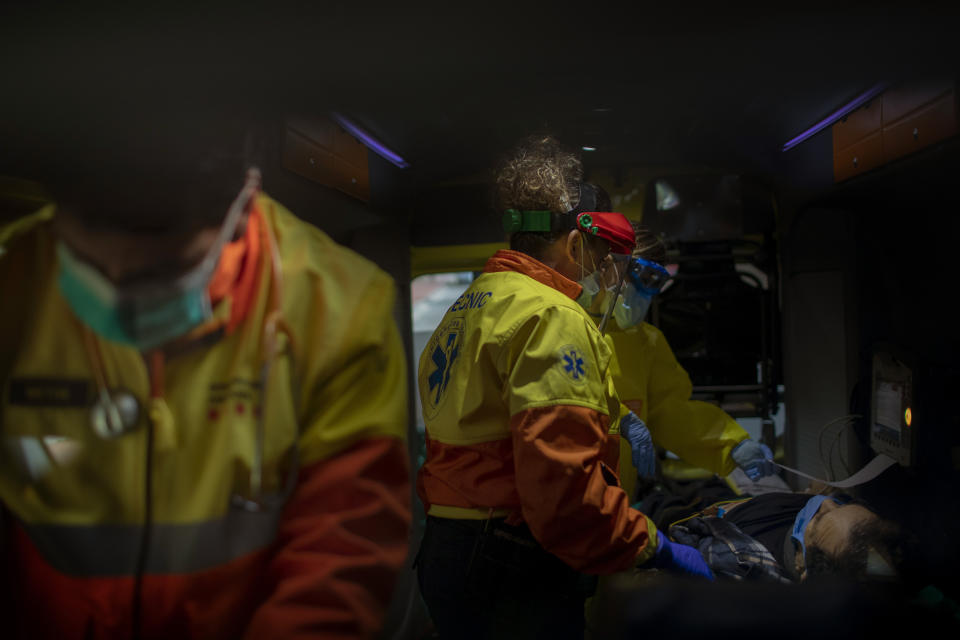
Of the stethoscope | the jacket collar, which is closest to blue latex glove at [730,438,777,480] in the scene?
the jacket collar

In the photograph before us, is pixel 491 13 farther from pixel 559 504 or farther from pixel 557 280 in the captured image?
pixel 559 504

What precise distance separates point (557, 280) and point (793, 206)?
1.81 m

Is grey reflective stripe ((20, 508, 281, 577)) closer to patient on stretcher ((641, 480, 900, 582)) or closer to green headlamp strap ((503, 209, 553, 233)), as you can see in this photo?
green headlamp strap ((503, 209, 553, 233))

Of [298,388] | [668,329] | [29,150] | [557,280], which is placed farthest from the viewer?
[668,329]

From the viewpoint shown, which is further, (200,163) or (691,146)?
(691,146)

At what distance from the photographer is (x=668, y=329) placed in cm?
323

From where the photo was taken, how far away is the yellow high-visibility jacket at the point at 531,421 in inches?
54.7

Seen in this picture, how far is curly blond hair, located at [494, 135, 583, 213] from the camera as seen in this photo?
1.71 meters

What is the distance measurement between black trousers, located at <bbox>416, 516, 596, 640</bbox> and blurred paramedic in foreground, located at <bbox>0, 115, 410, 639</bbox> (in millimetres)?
605

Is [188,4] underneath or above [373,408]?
above

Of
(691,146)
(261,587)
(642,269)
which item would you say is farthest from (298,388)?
(691,146)

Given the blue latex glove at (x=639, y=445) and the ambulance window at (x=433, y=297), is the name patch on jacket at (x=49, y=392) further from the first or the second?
the ambulance window at (x=433, y=297)

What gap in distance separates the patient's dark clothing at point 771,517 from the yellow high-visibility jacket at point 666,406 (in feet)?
1.22

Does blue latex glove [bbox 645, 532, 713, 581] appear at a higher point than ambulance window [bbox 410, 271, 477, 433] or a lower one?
lower
